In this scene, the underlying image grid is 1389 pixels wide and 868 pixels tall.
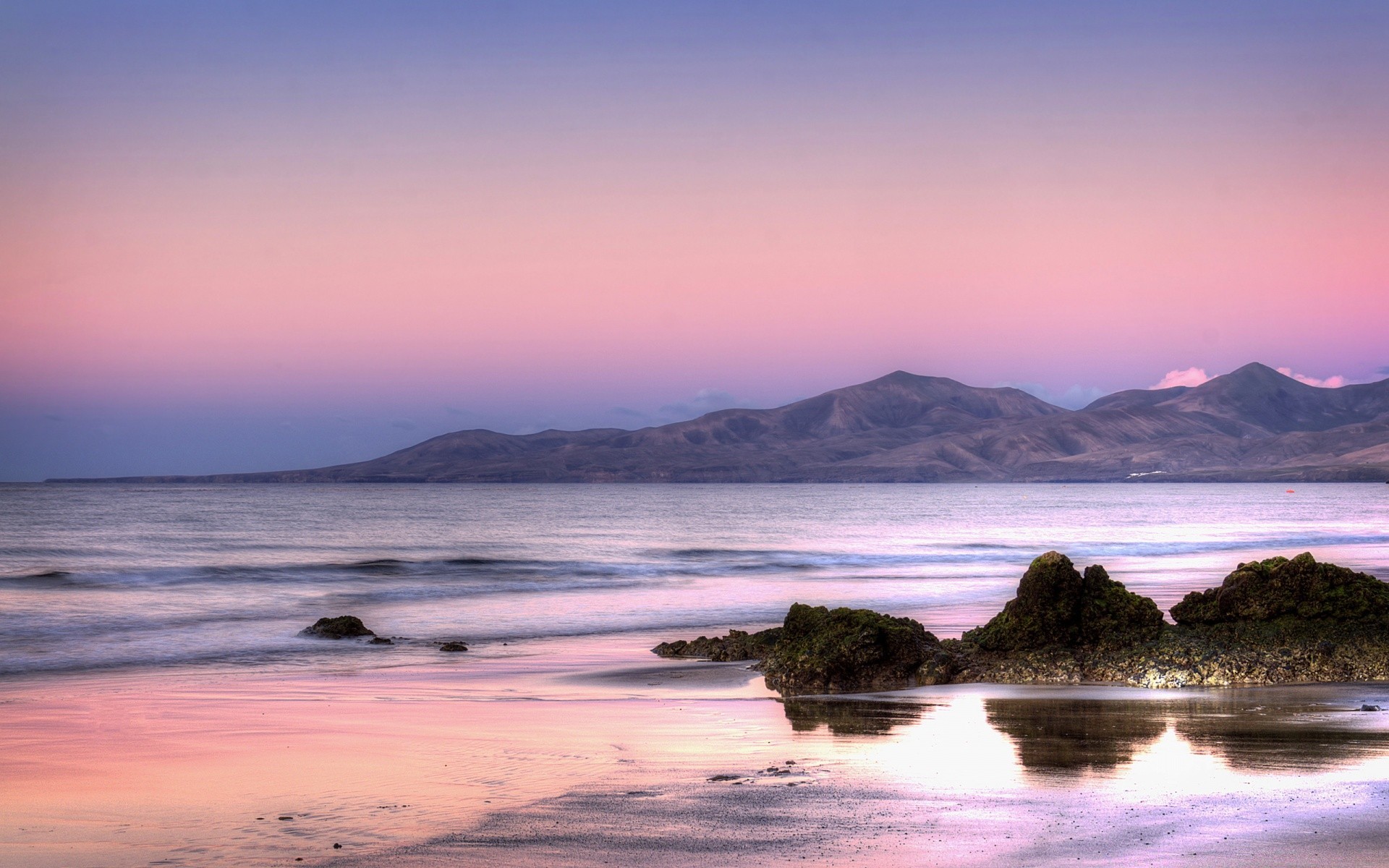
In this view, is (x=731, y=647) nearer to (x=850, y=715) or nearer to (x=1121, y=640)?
(x=850, y=715)

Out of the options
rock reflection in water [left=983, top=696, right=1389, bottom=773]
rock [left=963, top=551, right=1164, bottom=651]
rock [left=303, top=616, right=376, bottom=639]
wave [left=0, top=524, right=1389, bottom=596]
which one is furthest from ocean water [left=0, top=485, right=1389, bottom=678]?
rock reflection in water [left=983, top=696, right=1389, bottom=773]

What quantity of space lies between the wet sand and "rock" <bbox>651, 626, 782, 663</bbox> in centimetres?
238

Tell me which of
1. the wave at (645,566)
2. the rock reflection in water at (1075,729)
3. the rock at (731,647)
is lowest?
the wave at (645,566)

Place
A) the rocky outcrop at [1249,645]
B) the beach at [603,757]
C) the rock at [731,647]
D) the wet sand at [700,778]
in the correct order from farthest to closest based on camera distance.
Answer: the rock at [731,647] → the rocky outcrop at [1249,645] → the beach at [603,757] → the wet sand at [700,778]

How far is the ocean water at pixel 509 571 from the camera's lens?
74.5 ft

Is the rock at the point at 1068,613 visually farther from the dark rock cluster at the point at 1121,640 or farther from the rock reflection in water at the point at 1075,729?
the rock reflection in water at the point at 1075,729

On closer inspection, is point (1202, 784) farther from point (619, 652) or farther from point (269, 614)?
point (269, 614)

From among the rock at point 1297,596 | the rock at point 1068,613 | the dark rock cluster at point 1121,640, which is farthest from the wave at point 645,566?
the rock at point 1297,596

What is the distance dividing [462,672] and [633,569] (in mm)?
29023

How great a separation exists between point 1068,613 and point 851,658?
2.97 m

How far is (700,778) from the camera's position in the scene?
907 cm

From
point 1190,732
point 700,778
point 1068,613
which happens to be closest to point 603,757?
point 700,778

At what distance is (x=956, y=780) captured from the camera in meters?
8.71

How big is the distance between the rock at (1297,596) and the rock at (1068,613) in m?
0.82
